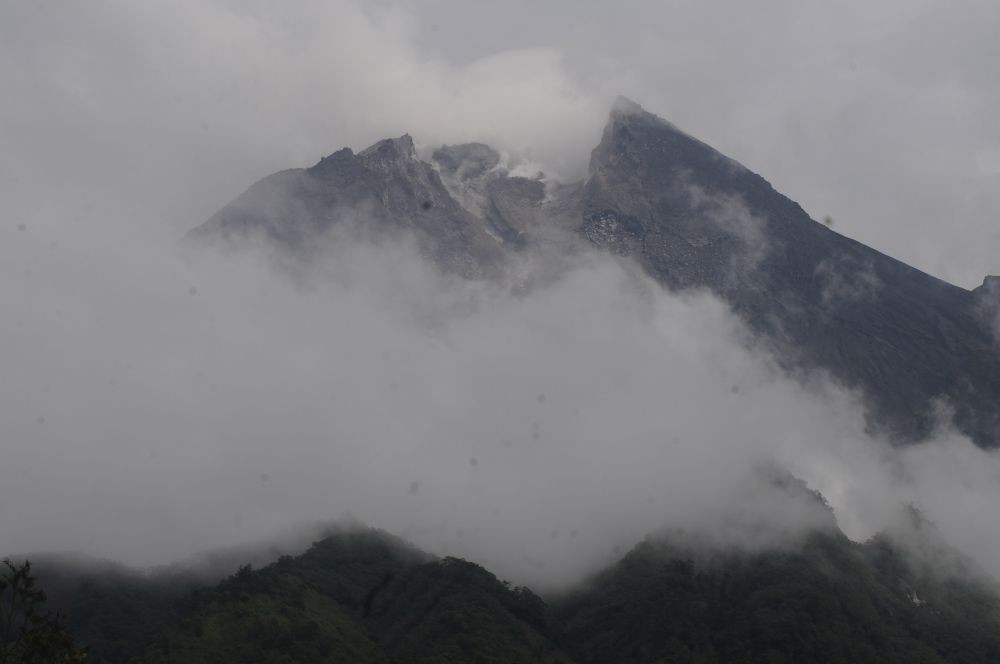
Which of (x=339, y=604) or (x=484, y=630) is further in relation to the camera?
(x=339, y=604)

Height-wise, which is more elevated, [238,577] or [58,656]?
[238,577]

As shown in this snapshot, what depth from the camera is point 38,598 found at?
188ft

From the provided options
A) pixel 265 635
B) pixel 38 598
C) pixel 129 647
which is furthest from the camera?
pixel 129 647

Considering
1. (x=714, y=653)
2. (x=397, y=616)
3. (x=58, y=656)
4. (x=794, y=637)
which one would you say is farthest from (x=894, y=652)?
(x=58, y=656)

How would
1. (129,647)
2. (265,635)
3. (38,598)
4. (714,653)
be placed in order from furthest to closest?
(714,653), (129,647), (265,635), (38,598)

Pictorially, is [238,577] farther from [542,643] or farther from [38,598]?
[38,598]

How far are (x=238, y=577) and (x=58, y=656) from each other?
13990 centimetres

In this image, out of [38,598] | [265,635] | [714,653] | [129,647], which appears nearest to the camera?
[38,598]

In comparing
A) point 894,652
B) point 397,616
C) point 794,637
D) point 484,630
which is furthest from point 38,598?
point 894,652

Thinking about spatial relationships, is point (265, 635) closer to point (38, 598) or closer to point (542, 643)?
point (542, 643)

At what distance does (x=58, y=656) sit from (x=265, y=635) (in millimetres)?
112185

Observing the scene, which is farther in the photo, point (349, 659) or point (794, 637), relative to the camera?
point (794, 637)

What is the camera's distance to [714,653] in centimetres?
19000

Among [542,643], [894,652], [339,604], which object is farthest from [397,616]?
[894,652]
